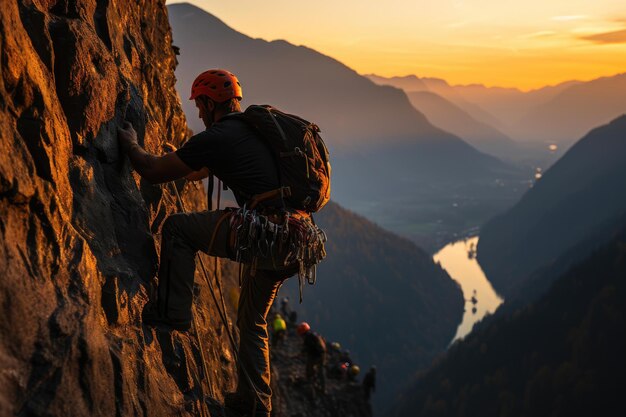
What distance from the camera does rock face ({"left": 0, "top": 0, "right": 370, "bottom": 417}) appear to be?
4.50 m

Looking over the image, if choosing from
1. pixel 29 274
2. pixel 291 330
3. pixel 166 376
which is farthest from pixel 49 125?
pixel 291 330

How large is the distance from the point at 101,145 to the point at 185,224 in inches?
59.0

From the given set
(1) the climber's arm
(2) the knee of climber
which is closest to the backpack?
(1) the climber's arm

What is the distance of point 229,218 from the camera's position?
6281 millimetres

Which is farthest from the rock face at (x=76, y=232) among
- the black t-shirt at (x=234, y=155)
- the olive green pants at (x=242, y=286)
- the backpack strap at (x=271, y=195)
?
the backpack strap at (x=271, y=195)

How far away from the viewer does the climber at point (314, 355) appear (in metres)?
24.7

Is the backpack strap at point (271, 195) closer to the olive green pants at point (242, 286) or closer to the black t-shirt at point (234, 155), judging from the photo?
the black t-shirt at point (234, 155)

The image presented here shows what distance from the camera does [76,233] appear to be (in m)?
5.61

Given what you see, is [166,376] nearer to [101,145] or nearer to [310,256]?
[310,256]

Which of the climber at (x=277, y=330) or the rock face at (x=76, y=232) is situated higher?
the rock face at (x=76, y=232)

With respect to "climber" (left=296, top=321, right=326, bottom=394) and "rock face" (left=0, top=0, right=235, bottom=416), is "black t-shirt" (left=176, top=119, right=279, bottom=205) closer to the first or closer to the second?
"rock face" (left=0, top=0, right=235, bottom=416)

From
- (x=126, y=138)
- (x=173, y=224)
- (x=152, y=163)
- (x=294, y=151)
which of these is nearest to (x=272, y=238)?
(x=294, y=151)

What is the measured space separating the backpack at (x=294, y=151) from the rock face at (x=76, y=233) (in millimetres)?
1860

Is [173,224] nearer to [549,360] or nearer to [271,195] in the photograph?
[271,195]
